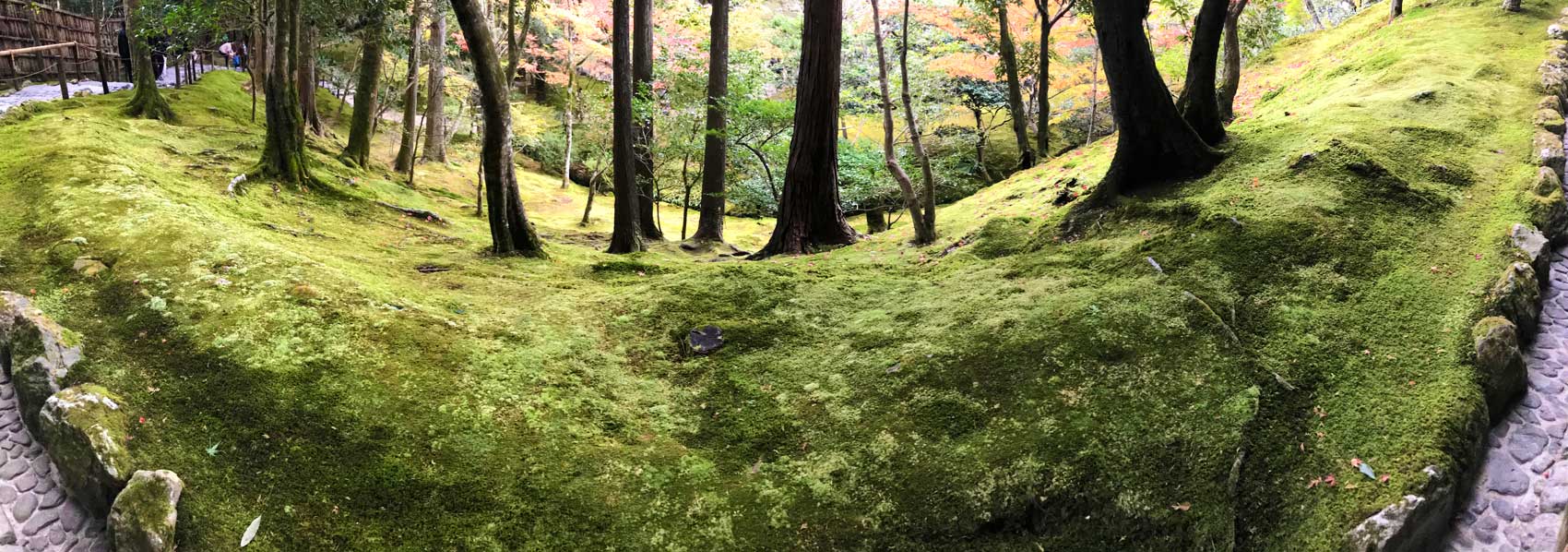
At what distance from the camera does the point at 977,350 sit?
454 cm

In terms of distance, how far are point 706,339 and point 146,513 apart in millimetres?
3127

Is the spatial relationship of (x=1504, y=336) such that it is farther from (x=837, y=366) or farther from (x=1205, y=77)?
(x=837, y=366)

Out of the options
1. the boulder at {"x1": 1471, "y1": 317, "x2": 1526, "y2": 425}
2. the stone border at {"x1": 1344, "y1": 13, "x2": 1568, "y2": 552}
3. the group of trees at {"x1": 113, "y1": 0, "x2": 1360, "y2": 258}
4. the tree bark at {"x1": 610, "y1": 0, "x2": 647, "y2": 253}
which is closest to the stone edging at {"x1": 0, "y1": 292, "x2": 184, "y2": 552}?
the group of trees at {"x1": 113, "y1": 0, "x2": 1360, "y2": 258}

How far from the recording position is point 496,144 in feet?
22.9

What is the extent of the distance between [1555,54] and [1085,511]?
1035 cm

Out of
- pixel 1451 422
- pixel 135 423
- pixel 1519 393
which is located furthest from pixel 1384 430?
pixel 135 423

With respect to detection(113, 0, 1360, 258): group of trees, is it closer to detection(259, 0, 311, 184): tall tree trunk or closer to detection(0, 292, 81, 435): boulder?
detection(259, 0, 311, 184): tall tree trunk

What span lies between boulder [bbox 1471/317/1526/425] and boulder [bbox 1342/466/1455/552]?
3.13 feet

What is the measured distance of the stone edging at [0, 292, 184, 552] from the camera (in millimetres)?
3465

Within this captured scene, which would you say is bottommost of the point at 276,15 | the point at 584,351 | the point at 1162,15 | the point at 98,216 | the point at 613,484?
the point at 613,484

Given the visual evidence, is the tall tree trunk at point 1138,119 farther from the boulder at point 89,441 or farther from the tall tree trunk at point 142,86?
the tall tree trunk at point 142,86

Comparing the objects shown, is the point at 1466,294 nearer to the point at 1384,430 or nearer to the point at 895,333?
the point at 1384,430

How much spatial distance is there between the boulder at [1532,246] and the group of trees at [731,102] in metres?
2.12

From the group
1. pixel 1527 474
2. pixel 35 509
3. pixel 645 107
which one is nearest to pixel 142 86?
pixel 645 107
